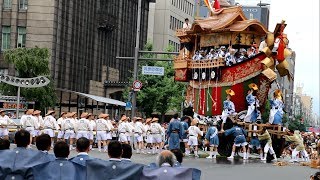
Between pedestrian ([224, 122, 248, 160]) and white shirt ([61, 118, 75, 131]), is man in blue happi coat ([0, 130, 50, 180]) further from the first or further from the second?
white shirt ([61, 118, 75, 131])

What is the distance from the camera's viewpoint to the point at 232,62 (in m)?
30.9

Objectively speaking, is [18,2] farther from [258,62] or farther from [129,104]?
[258,62]

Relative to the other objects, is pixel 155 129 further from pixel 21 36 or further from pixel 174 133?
pixel 21 36

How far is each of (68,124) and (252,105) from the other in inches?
328

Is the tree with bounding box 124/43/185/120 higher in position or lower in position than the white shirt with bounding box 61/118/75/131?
higher

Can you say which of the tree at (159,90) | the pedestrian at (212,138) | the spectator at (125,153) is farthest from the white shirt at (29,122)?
the tree at (159,90)

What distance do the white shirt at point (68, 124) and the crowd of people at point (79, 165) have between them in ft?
76.1

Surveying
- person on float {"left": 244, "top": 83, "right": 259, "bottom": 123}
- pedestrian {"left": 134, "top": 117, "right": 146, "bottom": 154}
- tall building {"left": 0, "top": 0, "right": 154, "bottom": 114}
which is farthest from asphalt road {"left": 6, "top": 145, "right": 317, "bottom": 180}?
tall building {"left": 0, "top": 0, "right": 154, "bottom": 114}

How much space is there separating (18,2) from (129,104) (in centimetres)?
1763

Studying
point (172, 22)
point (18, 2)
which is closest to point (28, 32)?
point (18, 2)

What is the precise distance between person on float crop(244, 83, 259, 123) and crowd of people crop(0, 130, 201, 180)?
19780mm

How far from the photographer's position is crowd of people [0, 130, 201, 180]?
1003cm

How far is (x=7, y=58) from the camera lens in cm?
4941

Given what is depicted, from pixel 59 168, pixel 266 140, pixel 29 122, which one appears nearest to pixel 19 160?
pixel 59 168
